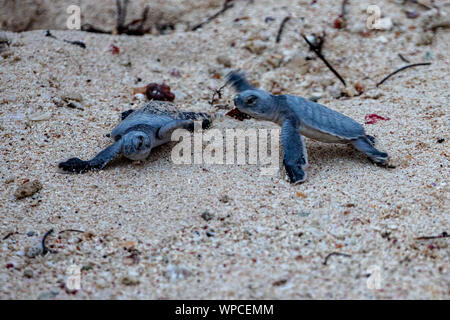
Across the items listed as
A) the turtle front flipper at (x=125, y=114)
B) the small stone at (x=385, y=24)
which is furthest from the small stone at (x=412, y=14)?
the turtle front flipper at (x=125, y=114)

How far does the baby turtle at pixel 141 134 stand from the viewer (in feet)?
7.20

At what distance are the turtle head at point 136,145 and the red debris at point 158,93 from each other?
710mm

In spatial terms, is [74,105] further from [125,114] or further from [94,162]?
[94,162]

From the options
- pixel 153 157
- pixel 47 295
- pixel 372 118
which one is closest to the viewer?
pixel 47 295

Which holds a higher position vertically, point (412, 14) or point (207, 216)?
point (412, 14)

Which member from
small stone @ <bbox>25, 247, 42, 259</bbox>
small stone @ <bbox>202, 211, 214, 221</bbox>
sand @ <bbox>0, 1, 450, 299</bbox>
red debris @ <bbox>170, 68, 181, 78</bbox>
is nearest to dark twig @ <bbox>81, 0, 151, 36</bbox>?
sand @ <bbox>0, 1, 450, 299</bbox>

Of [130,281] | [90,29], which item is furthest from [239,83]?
[90,29]

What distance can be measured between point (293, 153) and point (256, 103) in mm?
312

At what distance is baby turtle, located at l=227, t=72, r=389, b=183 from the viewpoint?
7.02 ft

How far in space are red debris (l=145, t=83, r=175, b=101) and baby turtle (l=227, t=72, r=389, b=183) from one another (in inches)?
32.5

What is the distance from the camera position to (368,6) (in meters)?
3.68

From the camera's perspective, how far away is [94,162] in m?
2.21

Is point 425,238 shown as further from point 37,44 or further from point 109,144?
point 37,44

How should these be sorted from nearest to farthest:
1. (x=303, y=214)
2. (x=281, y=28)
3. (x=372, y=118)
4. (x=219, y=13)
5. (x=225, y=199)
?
1. (x=303, y=214)
2. (x=225, y=199)
3. (x=372, y=118)
4. (x=281, y=28)
5. (x=219, y=13)
